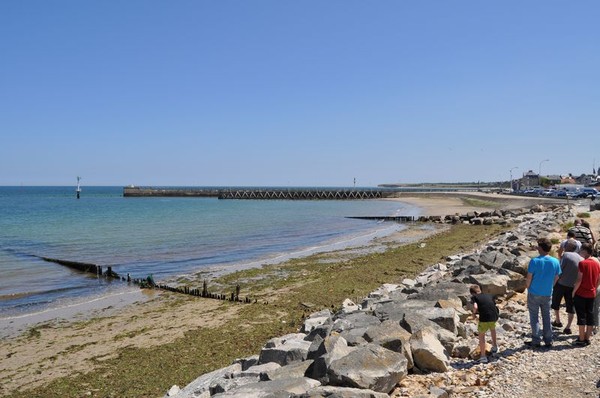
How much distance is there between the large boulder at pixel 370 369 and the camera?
5527mm

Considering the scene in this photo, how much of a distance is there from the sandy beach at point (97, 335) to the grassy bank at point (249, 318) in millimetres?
218

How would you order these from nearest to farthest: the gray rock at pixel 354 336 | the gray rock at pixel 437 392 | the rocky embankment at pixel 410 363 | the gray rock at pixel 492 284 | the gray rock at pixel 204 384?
the gray rock at pixel 437 392 < the rocky embankment at pixel 410 363 < the gray rock at pixel 354 336 < the gray rock at pixel 204 384 < the gray rock at pixel 492 284

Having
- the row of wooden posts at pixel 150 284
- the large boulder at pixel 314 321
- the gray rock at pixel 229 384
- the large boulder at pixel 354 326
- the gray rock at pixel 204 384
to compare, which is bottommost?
the row of wooden posts at pixel 150 284

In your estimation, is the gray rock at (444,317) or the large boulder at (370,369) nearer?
the large boulder at (370,369)

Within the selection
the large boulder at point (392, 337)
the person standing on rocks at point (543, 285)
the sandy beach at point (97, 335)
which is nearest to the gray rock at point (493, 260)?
the person standing on rocks at point (543, 285)

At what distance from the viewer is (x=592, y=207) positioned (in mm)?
37000

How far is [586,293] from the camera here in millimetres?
7578

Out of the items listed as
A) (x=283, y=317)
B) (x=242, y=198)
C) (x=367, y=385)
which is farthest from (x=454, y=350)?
(x=242, y=198)

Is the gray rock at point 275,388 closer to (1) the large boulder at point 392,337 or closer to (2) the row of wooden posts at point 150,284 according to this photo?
(1) the large boulder at point 392,337

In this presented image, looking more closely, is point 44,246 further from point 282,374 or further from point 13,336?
point 282,374

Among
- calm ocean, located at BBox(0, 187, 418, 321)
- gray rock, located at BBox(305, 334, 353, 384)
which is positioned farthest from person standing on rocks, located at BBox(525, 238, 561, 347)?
calm ocean, located at BBox(0, 187, 418, 321)

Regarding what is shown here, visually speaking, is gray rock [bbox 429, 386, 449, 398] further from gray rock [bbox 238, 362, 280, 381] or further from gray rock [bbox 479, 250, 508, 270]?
gray rock [bbox 479, 250, 508, 270]

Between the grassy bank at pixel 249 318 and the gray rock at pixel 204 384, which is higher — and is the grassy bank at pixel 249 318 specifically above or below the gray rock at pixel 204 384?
below

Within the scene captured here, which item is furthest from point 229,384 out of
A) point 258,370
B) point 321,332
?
point 321,332
